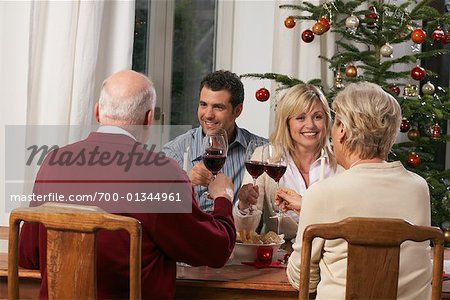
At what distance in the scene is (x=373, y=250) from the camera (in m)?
2.05

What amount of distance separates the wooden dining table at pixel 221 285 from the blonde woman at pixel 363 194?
0.10 m

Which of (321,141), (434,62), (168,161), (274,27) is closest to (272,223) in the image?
(321,141)

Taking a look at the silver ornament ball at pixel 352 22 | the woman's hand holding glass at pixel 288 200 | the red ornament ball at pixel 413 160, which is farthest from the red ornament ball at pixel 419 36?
the woman's hand holding glass at pixel 288 200

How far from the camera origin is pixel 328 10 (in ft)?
13.8

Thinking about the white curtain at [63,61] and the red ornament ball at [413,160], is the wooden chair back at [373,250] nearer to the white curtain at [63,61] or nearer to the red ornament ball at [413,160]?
the red ornament ball at [413,160]

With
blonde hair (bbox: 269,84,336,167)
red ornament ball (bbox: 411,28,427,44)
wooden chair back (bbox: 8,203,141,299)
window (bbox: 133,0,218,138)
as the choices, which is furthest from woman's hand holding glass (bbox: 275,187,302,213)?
window (bbox: 133,0,218,138)

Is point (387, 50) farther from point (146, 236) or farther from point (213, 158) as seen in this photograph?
point (146, 236)

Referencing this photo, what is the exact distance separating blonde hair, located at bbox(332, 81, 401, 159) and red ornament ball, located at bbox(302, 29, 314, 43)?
1.93m

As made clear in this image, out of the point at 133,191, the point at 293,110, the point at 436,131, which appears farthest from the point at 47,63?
Result: the point at 133,191

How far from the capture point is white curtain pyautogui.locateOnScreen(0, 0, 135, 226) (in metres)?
4.39

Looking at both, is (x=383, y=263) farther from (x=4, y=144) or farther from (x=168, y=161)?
(x=4, y=144)

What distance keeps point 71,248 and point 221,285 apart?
53 cm

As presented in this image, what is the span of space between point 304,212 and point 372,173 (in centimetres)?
22

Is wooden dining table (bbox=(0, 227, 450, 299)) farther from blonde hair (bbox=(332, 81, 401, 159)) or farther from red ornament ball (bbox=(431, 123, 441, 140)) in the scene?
red ornament ball (bbox=(431, 123, 441, 140))
